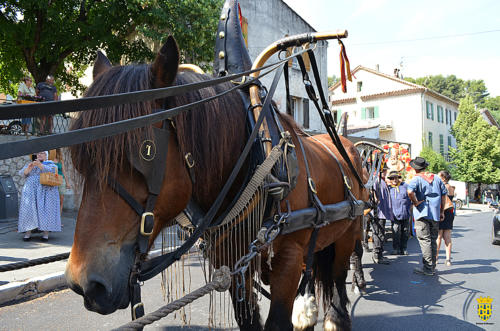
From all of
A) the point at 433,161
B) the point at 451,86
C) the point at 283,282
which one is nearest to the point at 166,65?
the point at 283,282

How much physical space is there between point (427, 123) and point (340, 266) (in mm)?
31700

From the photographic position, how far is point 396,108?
31.1 metres

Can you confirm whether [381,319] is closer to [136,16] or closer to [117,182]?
[117,182]

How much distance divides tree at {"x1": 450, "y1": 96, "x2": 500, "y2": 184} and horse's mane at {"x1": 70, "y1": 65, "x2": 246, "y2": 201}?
33764 millimetres

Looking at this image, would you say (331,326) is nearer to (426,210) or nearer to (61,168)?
(426,210)

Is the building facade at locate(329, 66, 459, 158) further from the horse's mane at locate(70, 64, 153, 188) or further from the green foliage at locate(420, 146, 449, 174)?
the horse's mane at locate(70, 64, 153, 188)

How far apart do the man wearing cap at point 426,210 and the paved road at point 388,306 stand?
356 millimetres

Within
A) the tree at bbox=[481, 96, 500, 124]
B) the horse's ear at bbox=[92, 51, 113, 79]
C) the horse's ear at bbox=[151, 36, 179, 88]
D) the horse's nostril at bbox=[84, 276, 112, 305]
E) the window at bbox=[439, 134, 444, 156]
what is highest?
the tree at bbox=[481, 96, 500, 124]

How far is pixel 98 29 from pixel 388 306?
36.6 feet

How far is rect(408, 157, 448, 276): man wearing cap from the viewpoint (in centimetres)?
609

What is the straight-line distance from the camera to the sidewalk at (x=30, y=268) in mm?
4277

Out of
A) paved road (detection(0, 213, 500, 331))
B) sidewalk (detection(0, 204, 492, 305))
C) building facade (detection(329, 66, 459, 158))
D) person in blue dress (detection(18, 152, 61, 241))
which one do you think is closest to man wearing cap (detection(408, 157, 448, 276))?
paved road (detection(0, 213, 500, 331))

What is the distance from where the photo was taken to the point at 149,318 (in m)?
1.18

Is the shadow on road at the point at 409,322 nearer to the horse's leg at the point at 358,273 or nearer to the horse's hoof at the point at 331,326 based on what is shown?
the horse's hoof at the point at 331,326
